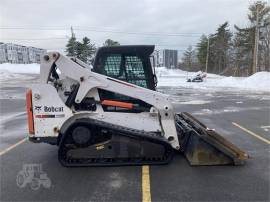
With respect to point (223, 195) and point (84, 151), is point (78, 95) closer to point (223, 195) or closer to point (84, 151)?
point (84, 151)

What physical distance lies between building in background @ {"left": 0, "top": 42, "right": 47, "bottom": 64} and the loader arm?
3150 inches

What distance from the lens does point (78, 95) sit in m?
6.21

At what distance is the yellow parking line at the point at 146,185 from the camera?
4.76 meters

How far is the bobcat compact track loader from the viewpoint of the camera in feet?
19.7

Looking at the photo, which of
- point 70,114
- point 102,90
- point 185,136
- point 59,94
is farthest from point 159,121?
point 59,94

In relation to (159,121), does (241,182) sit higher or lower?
lower

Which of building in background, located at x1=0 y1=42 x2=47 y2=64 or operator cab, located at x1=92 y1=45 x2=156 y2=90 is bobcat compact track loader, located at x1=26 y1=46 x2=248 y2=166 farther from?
building in background, located at x1=0 y1=42 x2=47 y2=64

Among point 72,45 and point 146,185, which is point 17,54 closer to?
point 72,45

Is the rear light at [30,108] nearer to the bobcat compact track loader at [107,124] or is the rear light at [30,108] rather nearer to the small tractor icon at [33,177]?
the bobcat compact track loader at [107,124]

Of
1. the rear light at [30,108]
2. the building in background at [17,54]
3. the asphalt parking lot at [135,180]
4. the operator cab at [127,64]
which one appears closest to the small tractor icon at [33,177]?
the asphalt parking lot at [135,180]

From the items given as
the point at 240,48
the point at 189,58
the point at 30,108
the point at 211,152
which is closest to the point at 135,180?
the point at 211,152

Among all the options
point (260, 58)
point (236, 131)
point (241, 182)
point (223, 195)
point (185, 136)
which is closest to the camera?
point (223, 195)

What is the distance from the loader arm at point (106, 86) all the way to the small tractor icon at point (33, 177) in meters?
1.43

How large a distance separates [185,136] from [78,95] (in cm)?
217
